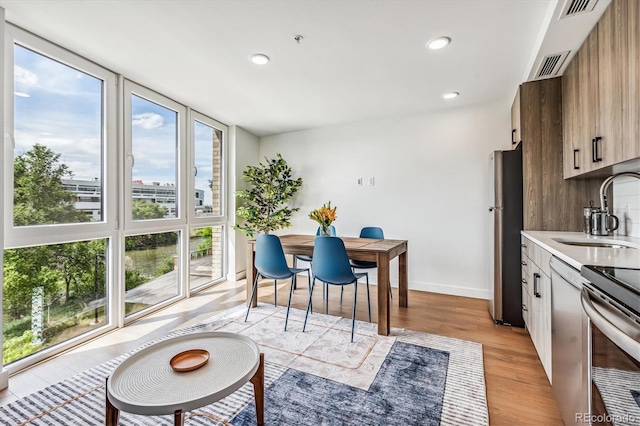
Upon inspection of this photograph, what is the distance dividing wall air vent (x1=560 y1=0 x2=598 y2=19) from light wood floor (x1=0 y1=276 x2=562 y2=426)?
2.36 m

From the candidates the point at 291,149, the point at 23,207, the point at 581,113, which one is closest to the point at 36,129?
the point at 23,207

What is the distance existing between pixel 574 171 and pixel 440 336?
176cm

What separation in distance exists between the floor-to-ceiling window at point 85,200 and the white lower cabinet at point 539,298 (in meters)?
3.57

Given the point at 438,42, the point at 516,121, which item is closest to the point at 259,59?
the point at 438,42

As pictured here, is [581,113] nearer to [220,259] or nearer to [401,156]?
[401,156]

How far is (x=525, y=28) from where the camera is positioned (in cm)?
205

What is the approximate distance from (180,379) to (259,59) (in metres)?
2.46

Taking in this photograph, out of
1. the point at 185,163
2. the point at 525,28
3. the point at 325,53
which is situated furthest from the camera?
the point at 185,163

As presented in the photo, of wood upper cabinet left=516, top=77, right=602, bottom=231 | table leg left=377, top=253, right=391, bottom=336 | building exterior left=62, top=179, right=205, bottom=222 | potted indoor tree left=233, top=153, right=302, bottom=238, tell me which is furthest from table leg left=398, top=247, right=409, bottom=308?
building exterior left=62, top=179, right=205, bottom=222

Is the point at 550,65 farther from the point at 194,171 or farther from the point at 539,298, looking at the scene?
the point at 194,171

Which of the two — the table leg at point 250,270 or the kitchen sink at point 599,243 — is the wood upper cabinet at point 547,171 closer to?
the kitchen sink at point 599,243

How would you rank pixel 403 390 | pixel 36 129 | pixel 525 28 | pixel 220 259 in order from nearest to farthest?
1. pixel 403 390
2. pixel 525 28
3. pixel 36 129
4. pixel 220 259

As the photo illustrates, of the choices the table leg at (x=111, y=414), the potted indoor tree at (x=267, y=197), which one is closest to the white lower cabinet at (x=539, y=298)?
the table leg at (x=111, y=414)

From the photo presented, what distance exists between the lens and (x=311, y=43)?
227 centimetres
